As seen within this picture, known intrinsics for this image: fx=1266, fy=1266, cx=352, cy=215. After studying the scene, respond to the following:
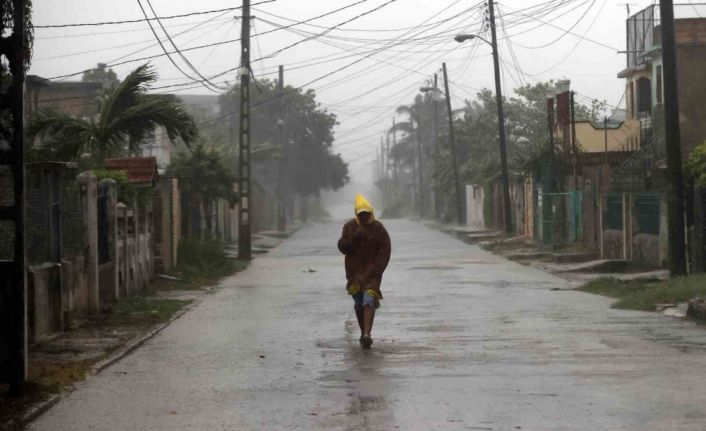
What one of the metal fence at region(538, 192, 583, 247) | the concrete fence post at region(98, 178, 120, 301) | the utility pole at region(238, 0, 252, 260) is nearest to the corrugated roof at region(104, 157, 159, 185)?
the concrete fence post at region(98, 178, 120, 301)

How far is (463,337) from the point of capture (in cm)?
1529

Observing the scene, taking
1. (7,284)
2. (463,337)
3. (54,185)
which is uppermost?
(54,185)

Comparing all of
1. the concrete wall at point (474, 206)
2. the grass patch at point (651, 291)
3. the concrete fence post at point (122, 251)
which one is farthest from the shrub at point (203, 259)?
the concrete wall at point (474, 206)

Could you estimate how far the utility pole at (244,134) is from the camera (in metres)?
37.7

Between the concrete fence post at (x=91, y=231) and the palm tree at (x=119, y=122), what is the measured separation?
6371mm

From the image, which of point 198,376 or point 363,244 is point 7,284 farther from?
point 363,244

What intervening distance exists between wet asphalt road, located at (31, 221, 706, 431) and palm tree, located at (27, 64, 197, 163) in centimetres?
602

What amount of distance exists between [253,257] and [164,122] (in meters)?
15.4

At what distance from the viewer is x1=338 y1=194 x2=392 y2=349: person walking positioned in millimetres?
14477

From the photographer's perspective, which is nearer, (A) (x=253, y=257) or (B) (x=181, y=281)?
(B) (x=181, y=281)

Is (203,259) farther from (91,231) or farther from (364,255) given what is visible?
(364,255)

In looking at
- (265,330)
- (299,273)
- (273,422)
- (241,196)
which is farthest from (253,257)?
(273,422)

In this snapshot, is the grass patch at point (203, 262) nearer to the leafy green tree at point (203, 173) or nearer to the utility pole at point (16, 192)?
the leafy green tree at point (203, 173)

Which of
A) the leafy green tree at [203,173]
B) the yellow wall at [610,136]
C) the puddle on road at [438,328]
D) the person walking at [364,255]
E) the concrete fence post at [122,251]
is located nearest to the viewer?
the person walking at [364,255]
